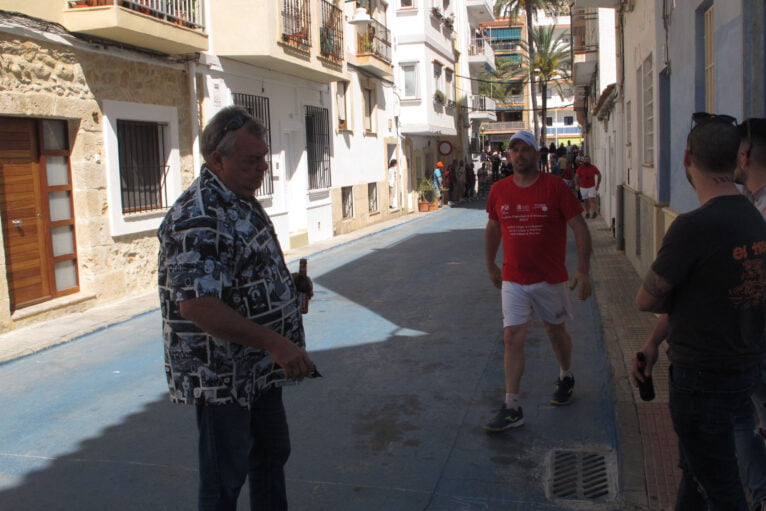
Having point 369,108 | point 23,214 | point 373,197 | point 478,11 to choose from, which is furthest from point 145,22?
point 478,11

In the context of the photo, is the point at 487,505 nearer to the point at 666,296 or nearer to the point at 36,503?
the point at 666,296

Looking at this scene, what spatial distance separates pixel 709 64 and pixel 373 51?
1663 cm

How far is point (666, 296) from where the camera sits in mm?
2744

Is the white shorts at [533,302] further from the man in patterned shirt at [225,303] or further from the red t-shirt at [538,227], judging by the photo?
the man in patterned shirt at [225,303]

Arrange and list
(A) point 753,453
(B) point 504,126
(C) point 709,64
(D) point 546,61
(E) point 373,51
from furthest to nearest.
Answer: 1. (B) point 504,126
2. (D) point 546,61
3. (E) point 373,51
4. (C) point 709,64
5. (A) point 753,453

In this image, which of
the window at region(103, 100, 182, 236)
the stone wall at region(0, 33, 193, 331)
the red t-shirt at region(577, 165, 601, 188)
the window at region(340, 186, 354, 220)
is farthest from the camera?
the window at region(340, 186, 354, 220)

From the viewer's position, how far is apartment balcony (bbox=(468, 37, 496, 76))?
41500mm

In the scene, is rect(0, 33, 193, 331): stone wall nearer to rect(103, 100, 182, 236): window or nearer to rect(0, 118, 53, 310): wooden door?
rect(103, 100, 182, 236): window

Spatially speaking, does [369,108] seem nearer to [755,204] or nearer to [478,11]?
[478,11]

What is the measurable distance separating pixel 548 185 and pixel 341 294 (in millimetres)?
6261

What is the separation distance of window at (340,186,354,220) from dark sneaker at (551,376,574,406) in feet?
53.3

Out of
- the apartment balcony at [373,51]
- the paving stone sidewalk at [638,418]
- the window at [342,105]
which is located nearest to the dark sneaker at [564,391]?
the paving stone sidewalk at [638,418]

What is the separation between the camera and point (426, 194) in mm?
29703

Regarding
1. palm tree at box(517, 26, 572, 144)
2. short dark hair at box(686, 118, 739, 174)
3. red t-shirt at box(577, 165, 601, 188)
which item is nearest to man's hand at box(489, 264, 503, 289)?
short dark hair at box(686, 118, 739, 174)
